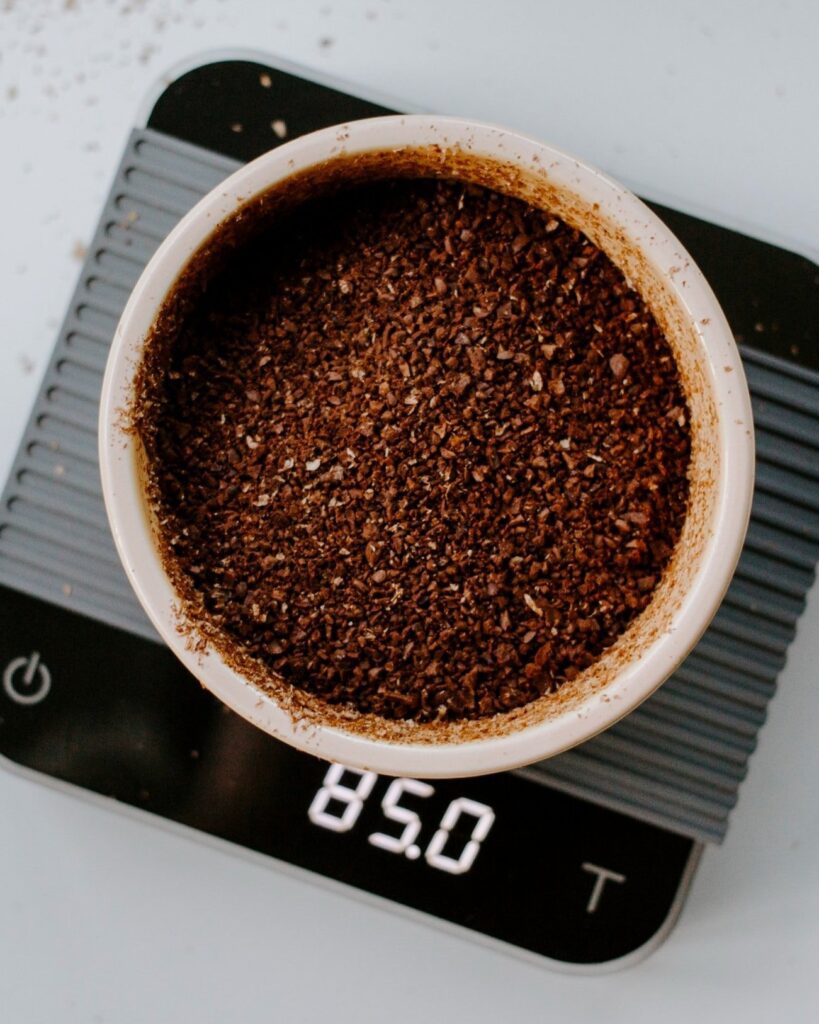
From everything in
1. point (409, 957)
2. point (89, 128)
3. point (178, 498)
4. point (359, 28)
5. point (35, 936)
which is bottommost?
point (35, 936)

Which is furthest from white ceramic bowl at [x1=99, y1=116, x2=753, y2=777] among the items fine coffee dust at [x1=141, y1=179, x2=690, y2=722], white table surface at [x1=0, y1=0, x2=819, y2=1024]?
white table surface at [x1=0, y1=0, x2=819, y2=1024]

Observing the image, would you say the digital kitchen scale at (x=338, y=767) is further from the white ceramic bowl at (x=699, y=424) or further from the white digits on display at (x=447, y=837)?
the white ceramic bowl at (x=699, y=424)

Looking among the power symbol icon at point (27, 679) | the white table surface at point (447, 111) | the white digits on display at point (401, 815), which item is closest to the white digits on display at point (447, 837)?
the white digits on display at point (401, 815)

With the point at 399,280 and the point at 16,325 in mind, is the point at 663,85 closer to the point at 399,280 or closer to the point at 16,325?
the point at 399,280

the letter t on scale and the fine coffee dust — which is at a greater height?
the fine coffee dust

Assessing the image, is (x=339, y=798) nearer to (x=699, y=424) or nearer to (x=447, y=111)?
(x=699, y=424)

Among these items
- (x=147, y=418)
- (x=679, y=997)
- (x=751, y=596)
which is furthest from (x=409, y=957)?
(x=147, y=418)

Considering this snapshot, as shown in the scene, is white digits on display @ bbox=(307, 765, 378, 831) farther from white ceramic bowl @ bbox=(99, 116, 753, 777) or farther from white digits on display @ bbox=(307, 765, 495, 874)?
white ceramic bowl @ bbox=(99, 116, 753, 777)

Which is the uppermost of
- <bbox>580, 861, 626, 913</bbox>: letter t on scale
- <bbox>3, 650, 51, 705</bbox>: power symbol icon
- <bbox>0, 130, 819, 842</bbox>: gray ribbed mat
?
<bbox>0, 130, 819, 842</bbox>: gray ribbed mat
